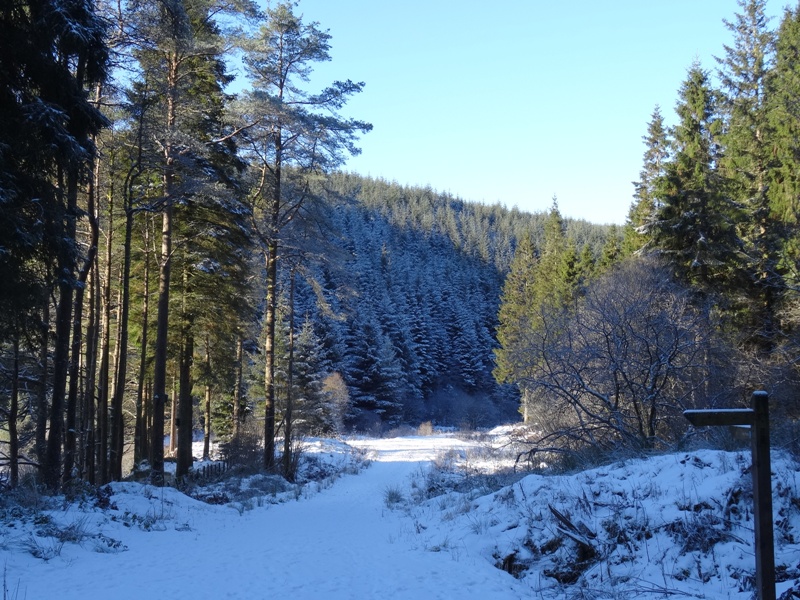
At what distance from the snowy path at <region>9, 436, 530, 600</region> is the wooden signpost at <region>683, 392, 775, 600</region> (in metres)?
2.90

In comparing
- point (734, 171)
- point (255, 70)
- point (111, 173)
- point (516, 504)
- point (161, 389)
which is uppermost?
point (255, 70)

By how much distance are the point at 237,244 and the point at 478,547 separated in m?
13.8

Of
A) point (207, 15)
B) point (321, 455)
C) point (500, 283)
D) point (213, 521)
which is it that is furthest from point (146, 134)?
point (500, 283)

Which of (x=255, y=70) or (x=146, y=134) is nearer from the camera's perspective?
(x=146, y=134)

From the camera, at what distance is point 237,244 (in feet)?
61.3

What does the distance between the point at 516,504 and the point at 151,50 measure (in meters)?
14.3

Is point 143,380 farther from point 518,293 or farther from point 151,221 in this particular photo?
point 518,293

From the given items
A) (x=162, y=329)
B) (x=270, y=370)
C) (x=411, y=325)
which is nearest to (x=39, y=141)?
(x=162, y=329)

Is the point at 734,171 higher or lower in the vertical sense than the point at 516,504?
higher

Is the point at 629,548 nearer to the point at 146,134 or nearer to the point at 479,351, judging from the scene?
the point at 146,134

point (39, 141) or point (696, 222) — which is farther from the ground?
point (696, 222)

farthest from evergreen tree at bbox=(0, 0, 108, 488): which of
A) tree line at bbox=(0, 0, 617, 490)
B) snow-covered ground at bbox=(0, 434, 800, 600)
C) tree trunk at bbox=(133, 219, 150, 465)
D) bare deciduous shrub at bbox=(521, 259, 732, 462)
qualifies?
bare deciduous shrub at bbox=(521, 259, 732, 462)

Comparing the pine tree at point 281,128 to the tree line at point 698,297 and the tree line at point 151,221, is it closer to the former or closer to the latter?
the tree line at point 151,221

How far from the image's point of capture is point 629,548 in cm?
626
